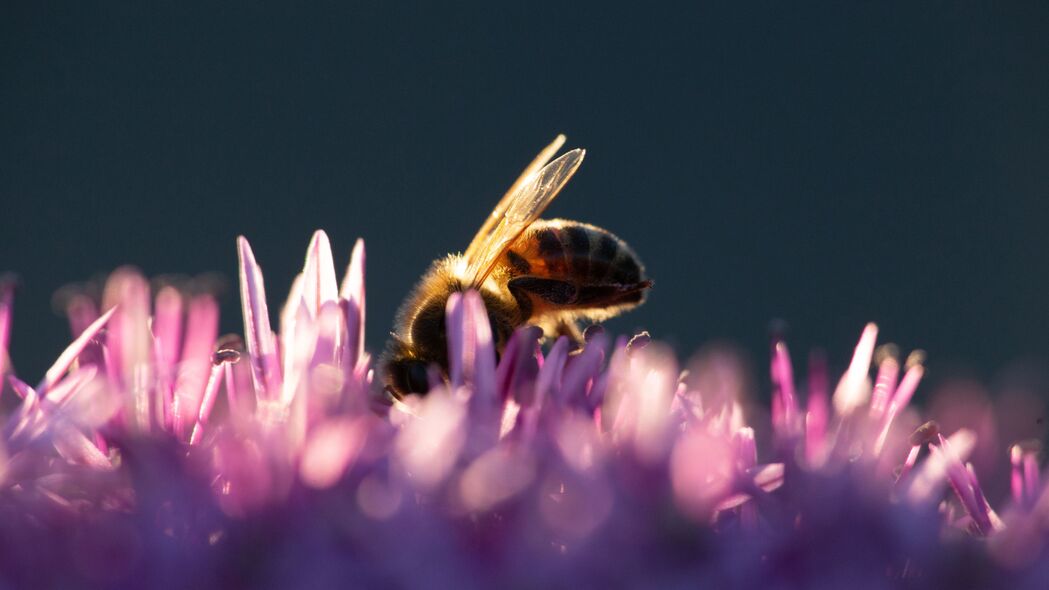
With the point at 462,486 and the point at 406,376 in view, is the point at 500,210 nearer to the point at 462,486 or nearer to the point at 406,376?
the point at 406,376

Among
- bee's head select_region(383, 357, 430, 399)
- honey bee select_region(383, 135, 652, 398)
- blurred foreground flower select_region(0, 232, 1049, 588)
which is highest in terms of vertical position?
honey bee select_region(383, 135, 652, 398)

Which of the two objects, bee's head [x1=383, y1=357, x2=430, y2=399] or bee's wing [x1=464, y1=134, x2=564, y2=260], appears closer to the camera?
bee's head [x1=383, y1=357, x2=430, y2=399]

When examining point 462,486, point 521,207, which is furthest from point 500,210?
point 462,486

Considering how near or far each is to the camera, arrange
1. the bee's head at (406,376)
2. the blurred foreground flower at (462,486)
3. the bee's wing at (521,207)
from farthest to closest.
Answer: the bee's wing at (521,207)
the bee's head at (406,376)
the blurred foreground flower at (462,486)

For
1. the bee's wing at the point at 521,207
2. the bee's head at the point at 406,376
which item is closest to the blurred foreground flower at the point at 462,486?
the bee's head at the point at 406,376

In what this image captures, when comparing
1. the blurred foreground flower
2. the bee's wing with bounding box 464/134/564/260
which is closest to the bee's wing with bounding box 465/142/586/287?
the bee's wing with bounding box 464/134/564/260

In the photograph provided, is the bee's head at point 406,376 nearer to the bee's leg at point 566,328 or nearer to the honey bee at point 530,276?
the honey bee at point 530,276

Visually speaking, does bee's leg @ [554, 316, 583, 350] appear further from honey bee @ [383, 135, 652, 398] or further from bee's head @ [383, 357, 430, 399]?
bee's head @ [383, 357, 430, 399]

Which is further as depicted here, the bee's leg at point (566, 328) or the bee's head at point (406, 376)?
the bee's leg at point (566, 328)
